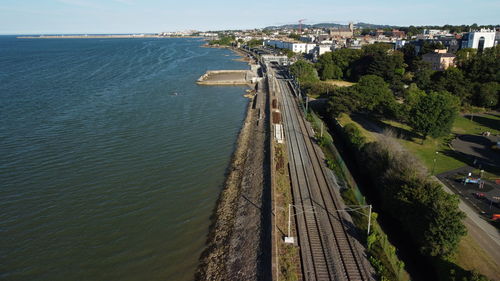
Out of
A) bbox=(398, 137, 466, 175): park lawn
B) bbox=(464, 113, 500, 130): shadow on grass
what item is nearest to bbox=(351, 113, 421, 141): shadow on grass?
bbox=(398, 137, 466, 175): park lawn

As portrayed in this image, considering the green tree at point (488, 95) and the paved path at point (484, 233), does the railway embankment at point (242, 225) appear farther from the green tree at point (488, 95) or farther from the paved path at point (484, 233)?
the green tree at point (488, 95)

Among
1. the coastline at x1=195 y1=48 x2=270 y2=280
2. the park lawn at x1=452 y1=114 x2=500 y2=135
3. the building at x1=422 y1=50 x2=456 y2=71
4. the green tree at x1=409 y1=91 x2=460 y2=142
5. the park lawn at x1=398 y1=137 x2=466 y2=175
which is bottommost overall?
the coastline at x1=195 y1=48 x2=270 y2=280

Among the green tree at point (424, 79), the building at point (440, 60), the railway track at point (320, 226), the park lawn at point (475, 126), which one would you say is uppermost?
the building at point (440, 60)

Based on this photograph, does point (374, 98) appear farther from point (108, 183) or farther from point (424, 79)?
point (108, 183)

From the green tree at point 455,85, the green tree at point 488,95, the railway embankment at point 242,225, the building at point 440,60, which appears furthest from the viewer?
the building at point 440,60

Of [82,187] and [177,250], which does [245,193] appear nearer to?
[177,250]

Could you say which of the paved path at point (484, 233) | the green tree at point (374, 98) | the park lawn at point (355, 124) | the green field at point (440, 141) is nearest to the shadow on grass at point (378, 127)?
the green field at point (440, 141)

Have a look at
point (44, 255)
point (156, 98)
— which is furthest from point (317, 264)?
point (156, 98)

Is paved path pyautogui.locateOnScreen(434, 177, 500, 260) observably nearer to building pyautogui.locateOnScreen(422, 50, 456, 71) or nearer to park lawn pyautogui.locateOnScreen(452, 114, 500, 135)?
park lawn pyautogui.locateOnScreen(452, 114, 500, 135)
